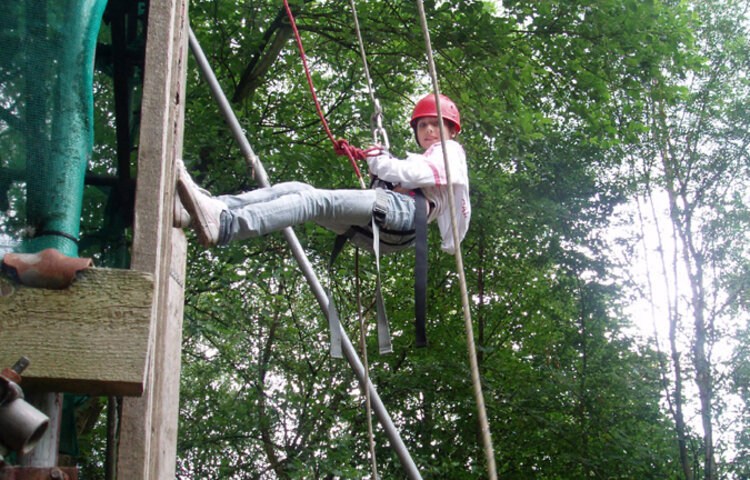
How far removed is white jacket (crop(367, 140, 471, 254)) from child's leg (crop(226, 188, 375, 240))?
0.13 metres

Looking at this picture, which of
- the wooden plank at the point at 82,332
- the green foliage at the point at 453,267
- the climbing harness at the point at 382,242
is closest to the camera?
the wooden plank at the point at 82,332

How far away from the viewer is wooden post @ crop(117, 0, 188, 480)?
1.28 meters

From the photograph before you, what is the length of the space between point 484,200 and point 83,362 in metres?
6.78

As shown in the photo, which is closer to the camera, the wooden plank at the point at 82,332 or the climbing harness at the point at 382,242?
the wooden plank at the point at 82,332

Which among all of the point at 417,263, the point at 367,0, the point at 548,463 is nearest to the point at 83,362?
the point at 417,263

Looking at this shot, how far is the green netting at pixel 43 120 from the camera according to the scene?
4.77 ft

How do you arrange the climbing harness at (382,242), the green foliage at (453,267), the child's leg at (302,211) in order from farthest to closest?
the green foliage at (453,267) < the climbing harness at (382,242) < the child's leg at (302,211)

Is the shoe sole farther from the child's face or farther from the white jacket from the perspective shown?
→ the child's face

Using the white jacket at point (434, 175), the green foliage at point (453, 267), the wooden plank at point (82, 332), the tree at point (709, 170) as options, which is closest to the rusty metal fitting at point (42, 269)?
the wooden plank at point (82, 332)

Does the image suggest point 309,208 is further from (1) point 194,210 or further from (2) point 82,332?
(2) point 82,332

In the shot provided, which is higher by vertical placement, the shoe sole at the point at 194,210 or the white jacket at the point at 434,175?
the white jacket at the point at 434,175

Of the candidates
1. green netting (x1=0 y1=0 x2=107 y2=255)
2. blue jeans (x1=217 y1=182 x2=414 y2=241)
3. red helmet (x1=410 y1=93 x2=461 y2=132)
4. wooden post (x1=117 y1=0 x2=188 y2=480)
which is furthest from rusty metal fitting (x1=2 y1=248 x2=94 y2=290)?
red helmet (x1=410 y1=93 x2=461 y2=132)

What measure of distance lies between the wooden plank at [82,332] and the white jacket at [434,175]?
1797 mm

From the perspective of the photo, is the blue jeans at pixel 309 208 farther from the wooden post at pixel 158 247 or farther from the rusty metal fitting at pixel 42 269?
the rusty metal fitting at pixel 42 269
